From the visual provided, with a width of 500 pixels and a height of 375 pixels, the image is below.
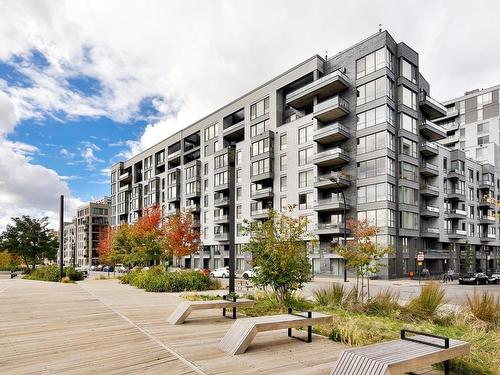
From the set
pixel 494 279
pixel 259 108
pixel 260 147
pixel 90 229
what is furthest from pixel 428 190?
pixel 90 229

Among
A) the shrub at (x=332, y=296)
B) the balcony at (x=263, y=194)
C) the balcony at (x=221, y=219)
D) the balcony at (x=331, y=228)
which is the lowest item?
the shrub at (x=332, y=296)

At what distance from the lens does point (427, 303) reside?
10711mm

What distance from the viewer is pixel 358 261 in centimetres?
1697

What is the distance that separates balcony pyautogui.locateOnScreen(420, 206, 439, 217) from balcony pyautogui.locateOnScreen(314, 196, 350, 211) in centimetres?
1046

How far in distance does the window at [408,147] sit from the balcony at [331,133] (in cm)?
586

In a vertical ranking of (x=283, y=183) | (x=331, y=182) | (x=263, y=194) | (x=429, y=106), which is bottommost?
(x=263, y=194)

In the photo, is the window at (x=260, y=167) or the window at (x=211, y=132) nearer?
the window at (x=260, y=167)

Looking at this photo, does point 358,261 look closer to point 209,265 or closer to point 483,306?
point 483,306

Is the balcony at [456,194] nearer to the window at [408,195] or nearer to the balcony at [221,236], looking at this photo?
the window at [408,195]

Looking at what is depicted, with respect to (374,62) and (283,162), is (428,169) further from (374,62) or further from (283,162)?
(283,162)

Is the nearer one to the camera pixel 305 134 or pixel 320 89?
pixel 320 89

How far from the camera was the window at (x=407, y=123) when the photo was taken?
4381 centimetres

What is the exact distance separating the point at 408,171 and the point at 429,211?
6.84m

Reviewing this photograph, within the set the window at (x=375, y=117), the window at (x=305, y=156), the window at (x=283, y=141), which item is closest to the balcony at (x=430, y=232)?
the window at (x=375, y=117)
